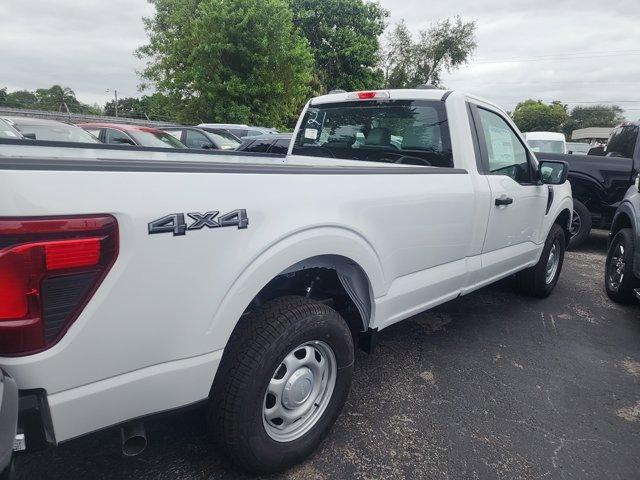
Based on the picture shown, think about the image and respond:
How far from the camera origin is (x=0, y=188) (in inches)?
47.3

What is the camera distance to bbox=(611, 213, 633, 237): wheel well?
4.82 metres

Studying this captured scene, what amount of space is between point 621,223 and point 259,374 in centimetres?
479

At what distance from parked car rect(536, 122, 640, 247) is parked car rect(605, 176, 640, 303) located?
2000 mm

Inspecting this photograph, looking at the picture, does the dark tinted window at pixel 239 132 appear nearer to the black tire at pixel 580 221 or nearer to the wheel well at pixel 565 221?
the black tire at pixel 580 221

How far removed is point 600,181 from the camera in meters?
6.89

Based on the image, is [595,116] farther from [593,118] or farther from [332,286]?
[332,286]

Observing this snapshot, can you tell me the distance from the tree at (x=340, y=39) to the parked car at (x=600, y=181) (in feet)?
78.3

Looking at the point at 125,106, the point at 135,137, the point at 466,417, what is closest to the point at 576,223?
the point at 466,417

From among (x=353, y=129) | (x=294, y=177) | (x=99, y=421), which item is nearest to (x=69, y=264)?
(x=99, y=421)

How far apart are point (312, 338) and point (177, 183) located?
2.99 feet

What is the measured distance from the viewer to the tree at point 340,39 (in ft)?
98.1

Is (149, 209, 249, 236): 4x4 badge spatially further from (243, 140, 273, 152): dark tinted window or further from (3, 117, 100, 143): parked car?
(3, 117, 100, 143): parked car

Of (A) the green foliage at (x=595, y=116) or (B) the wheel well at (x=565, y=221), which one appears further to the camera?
(A) the green foliage at (x=595, y=116)

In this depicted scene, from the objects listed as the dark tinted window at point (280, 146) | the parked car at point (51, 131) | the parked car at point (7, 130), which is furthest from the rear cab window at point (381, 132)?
the parked car at point (7, 130)
